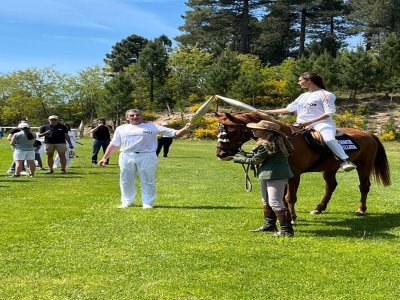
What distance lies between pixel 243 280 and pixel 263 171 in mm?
2389

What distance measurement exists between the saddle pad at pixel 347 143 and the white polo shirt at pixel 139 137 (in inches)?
136

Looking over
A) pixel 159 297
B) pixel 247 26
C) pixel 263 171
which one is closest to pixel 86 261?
pixel 159 297

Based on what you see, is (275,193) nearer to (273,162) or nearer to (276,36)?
(273,162)

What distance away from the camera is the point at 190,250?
21.6 feet

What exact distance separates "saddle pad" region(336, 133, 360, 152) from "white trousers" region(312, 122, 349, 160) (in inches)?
25.5

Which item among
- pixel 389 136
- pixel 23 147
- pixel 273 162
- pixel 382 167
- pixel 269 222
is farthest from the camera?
pixel 389 136

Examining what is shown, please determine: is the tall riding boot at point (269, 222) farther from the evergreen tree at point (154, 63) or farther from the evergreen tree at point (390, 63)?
the evergreen tree at point (154, 63)

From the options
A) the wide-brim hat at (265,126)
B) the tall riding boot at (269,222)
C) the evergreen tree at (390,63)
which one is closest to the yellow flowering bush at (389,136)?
the evergreen tree at (390,63)

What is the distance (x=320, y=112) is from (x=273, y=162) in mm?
1748

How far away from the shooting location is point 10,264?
5.88 metres

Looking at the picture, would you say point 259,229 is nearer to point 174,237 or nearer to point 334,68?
point 174,237

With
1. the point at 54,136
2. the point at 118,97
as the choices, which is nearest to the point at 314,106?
the point at 54,136

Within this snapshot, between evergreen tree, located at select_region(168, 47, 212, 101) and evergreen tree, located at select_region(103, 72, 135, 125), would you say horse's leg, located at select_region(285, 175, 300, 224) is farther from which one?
evergreen tree, located at select_region(168, 47, 212, 101)

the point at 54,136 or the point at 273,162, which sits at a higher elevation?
the point at 273,162
